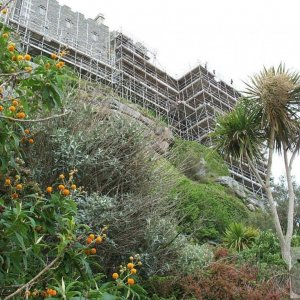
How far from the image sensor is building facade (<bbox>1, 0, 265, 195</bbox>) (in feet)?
96.7

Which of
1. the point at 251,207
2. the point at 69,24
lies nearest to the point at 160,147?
the point at 251,207

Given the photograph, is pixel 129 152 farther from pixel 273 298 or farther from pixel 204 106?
pixel 204 106

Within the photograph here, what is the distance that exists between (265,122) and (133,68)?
24.5 metres

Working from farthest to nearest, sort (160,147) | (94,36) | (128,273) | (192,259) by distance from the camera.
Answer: (94,36) < (160,147) < (192,259) < (128,273)

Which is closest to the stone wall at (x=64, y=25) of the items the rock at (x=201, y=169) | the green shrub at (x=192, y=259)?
the rock at (x=201, y=169)

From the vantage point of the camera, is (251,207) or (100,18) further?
(100,18)

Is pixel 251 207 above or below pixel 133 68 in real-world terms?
below

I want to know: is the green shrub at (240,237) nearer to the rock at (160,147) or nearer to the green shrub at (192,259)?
the green shrub at (192,259)

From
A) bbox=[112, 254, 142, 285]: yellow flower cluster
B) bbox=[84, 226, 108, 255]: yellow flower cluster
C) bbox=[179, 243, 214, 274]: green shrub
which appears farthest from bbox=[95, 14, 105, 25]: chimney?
bbox=[84, 226, 108, 255]: yellow flower cluster

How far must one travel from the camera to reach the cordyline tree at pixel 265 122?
30.2 feet

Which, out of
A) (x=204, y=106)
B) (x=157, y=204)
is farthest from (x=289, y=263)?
(x=204, y=106)

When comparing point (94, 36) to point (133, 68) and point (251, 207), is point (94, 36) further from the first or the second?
point (251, 207)

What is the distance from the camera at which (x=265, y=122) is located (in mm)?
9383

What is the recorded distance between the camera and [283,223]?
16594 millimetres
